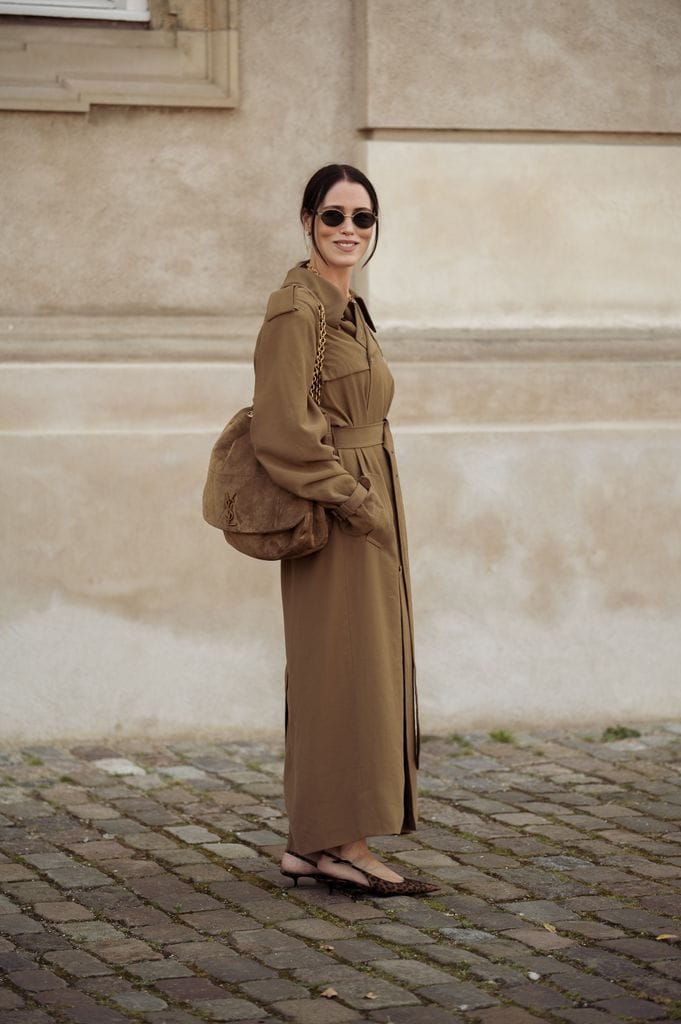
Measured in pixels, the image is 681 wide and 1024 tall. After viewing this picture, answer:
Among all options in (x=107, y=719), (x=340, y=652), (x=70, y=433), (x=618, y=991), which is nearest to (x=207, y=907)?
(x=340, y=652)

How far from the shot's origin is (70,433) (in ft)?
21.1

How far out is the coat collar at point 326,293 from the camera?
4.57 m

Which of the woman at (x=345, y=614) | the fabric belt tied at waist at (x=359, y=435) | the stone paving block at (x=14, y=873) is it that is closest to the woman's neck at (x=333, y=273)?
the woman at (x=345, y=614)

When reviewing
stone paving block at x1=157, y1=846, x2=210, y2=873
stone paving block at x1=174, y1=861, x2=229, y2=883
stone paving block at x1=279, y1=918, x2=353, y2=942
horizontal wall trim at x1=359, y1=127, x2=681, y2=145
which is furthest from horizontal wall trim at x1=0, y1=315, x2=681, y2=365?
stone paving block at x1=279, y1=918, x2=353, y2=942

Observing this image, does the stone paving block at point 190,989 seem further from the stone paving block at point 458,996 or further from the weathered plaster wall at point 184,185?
the weathered plaster wall at point 184,185

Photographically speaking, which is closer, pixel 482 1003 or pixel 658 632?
pixel 482 1003

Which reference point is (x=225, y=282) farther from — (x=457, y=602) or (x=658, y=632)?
(x=658, y=632)

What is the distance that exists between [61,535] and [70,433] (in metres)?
0.40

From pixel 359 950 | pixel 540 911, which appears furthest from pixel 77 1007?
pixel 540 911

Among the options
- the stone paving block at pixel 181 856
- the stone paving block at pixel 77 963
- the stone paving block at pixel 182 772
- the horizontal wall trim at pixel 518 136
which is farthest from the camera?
the horizontal wall trim at pixel 518 136

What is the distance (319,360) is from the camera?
453cm

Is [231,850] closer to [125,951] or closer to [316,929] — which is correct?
[316,929]

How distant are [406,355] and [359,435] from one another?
6.86ft

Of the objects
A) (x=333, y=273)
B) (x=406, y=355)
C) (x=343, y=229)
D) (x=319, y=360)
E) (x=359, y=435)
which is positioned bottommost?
(x=359, y=435)
